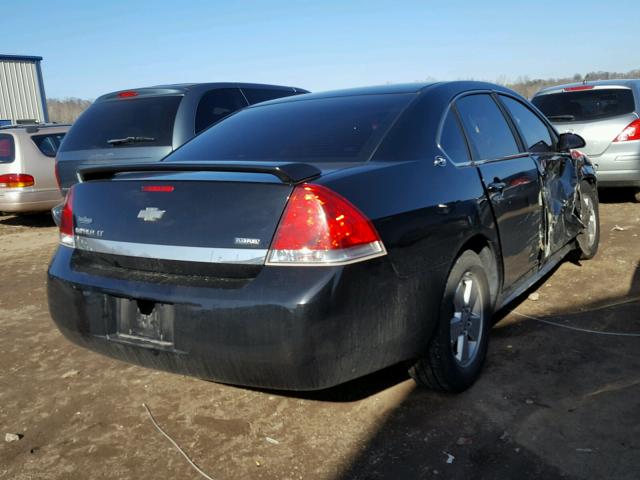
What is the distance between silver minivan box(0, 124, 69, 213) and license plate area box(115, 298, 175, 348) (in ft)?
21.4

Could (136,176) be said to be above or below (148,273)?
above

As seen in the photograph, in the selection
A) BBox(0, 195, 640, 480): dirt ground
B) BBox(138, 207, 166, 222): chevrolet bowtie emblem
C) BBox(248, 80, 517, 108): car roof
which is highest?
BBox(248, 80, 517, 108): car roof

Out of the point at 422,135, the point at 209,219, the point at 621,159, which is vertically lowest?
the point at 621,159

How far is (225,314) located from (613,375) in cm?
211

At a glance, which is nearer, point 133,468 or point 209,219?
point 209,219

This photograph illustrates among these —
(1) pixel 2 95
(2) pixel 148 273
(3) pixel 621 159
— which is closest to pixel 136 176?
(2) pixel 148 273

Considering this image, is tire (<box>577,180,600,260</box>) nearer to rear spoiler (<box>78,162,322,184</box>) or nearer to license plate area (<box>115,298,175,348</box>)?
rear spoiler (<box>78,162,322,184</box>)

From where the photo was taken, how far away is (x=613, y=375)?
10.1 feet

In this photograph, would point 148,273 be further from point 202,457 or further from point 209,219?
point 202,457

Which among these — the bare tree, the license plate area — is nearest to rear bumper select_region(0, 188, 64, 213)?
the license plate area

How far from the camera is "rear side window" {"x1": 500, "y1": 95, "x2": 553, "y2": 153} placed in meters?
4.06

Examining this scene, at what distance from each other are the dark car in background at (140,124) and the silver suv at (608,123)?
4.53 metres

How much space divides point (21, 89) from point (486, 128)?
2547 cm

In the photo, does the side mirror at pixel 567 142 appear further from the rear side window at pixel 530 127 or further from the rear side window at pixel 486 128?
the rear side window at pixel 486 128
